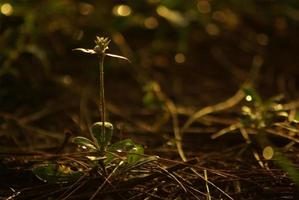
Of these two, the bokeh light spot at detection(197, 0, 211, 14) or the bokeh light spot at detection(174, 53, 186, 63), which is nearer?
the bokeh light spot at detection(174, 53, 186, 63)

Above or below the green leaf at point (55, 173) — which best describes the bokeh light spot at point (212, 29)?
above

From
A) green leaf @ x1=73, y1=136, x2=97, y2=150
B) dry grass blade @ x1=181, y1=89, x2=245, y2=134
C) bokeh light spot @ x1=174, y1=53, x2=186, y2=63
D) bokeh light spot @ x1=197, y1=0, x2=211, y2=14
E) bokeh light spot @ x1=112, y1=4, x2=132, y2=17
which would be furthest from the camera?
bokeh light spot @ x1=197, y1=0, x2=211, y2=14

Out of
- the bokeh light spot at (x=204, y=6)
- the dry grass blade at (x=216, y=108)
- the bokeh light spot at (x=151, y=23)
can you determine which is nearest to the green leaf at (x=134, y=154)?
the dry grass blade at (x=216, y=108)

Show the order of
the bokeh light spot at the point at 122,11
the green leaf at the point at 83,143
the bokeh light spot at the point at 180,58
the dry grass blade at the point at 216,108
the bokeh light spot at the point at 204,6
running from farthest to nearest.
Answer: the bokeh light spot at the point at 204,6 < the bokeh light spot at the point at 180,58 < the bokeh light spot at the point at 122,11 < the dry grass blade at the point at 216,108 < the green leaf at the point at 83,143

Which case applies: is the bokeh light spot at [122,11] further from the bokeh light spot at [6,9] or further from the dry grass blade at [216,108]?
the dry grass blade at [216,108]

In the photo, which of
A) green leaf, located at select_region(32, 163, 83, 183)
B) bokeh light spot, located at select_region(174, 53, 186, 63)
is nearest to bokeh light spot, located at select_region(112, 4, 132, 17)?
bokeh light spot, located at select_region(174, 53, 186, 63)

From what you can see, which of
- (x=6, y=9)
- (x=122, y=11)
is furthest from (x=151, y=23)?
(x=6, y=9)

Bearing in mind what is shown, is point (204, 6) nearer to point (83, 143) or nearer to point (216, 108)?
point (216, 108)

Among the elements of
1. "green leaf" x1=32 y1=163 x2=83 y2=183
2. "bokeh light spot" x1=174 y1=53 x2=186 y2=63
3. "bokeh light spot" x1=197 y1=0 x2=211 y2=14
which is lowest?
"green leaf" x1=32 y1=163 x2=83 y2=183

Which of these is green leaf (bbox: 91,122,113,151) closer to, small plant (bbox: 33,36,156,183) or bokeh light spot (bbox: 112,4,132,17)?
small plant (bbox: 33,36,156,183)
